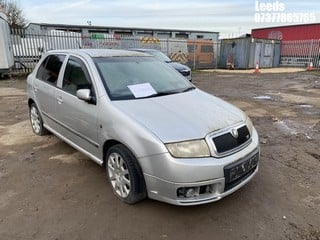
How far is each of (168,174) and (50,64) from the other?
3.03m

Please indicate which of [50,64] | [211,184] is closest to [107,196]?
[211,184]

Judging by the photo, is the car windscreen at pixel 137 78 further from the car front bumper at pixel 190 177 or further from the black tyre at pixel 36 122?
the black tyre at pixel 36 122

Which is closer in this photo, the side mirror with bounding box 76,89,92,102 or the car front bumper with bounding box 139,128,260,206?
the car front bumper with bounding box 139,128,260,206

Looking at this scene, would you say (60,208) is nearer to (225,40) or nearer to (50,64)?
(50,64)

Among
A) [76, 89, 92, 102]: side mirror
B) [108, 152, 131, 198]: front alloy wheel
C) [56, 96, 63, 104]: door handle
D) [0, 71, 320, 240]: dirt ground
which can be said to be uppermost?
[76, 89, 92, 102]: side mirror

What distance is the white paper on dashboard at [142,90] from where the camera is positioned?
3.45 meters

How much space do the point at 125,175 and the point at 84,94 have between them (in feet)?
3.44

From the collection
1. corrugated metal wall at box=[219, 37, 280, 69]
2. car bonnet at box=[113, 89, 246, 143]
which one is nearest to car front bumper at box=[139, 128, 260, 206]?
car bonnet at box=[113, 89, 246, 143]

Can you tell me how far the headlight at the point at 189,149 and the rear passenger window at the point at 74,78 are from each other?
4.78ft

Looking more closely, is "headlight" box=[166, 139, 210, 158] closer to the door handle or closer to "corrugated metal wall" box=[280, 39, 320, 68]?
the door handle

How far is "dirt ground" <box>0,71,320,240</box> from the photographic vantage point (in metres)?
2.74

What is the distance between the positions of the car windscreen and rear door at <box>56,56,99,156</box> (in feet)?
0.75

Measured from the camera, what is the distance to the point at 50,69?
183 inches

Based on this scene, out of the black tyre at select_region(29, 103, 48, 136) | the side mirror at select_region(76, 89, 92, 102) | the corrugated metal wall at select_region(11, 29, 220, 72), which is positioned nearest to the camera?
the side mirror at select_region(76, 89, 92, 102)
